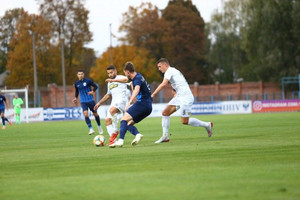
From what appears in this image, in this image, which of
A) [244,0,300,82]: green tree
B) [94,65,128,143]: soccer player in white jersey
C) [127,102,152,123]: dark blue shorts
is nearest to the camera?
[127,102,152,123]: dark blue shorts

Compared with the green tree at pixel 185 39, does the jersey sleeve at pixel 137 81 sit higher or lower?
lower

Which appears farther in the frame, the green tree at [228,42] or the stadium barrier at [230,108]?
the green tree at [228,42]

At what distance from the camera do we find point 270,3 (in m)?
65.4

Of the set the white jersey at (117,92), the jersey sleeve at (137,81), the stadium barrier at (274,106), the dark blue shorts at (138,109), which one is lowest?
the stadium barrier at (274,106)

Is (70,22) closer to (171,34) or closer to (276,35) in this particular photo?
(171,34)

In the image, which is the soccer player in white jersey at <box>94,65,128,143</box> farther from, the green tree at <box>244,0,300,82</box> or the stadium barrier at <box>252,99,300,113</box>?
the green tree at <box>244,0,300,82</box>

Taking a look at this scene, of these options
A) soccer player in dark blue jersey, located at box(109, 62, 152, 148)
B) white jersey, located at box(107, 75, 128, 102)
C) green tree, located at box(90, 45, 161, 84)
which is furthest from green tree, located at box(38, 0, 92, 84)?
soccer player in dark blue jersey, located at box(109, 62, 152, 148)

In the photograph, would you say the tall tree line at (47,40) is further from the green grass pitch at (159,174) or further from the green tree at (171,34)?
the green grass pitch at (159,174)

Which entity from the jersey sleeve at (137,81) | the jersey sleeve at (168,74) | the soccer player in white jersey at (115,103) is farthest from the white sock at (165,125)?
the jersey sleeve at (137,81)

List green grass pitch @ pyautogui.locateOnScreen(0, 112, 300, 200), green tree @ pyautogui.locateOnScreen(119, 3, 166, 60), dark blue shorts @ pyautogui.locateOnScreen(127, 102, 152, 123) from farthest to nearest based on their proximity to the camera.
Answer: green tree @ pyautogui.locateOnScreen(119, 3, 166, 60)
dark blue shorts @ pyautogui.locateOnScreen(127, 102, 152, 123)
green grass pitch @ pyautogui.locateOnScreen(0, 112, 300, 200)

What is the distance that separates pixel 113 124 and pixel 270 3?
52054 millimetres

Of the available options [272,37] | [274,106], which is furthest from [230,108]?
[272,37]

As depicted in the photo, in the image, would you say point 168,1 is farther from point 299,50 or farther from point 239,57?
point 299,50

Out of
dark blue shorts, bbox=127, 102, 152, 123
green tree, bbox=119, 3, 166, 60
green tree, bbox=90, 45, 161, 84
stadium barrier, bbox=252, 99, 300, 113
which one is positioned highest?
green tree, bbox=119, 3, 166, 60
